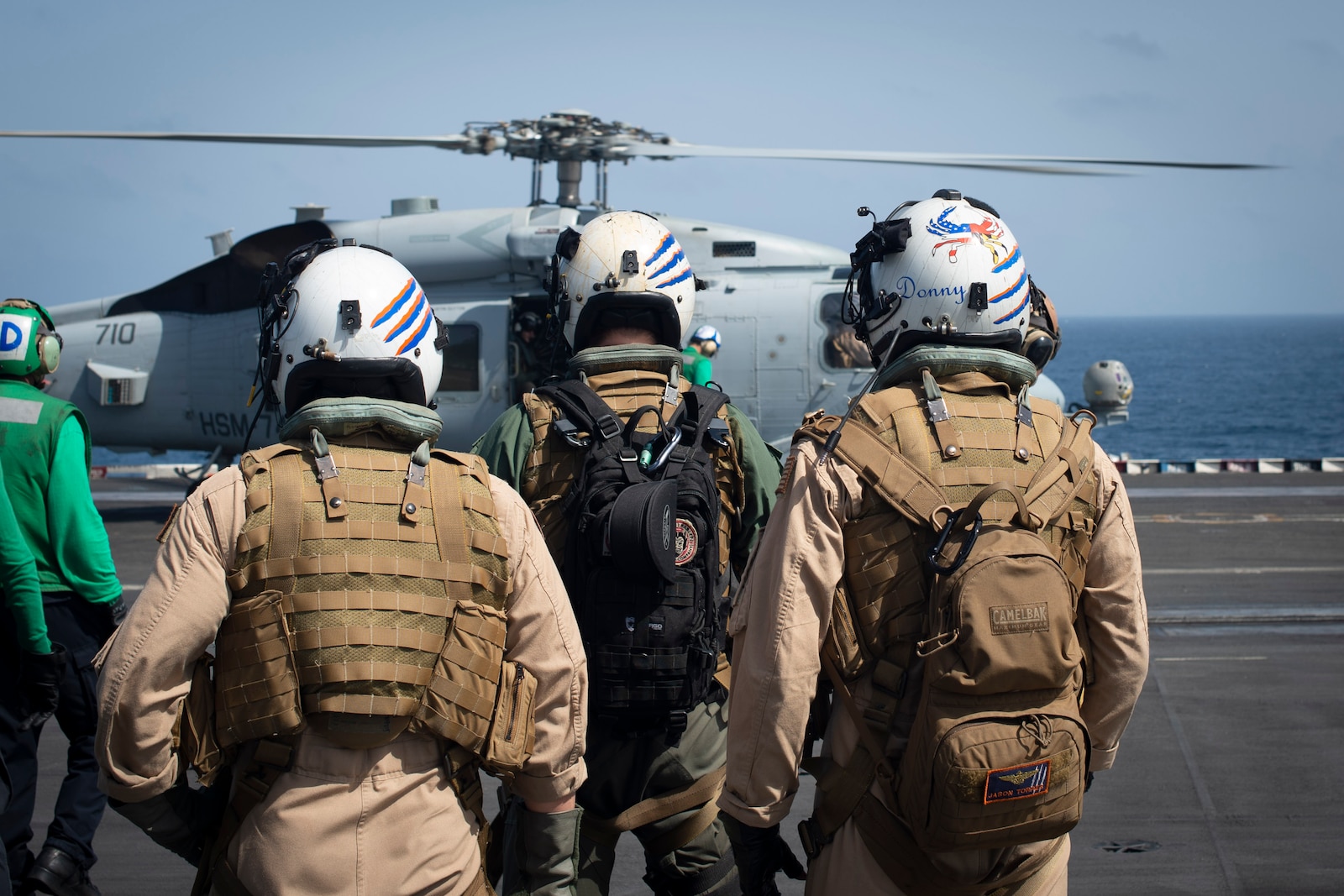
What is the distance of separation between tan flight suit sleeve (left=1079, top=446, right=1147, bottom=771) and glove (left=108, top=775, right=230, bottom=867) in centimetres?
200

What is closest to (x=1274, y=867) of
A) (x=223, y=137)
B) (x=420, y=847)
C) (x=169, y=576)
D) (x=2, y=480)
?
(x=420, y=847)

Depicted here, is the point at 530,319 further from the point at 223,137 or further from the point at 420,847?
the point at 420,847

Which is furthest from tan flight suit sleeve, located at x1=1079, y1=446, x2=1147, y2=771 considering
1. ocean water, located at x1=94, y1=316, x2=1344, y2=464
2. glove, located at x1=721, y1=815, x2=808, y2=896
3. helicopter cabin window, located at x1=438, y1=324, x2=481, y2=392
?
ocean water, located at x1=94, y1=316, x2=1344, y2=464

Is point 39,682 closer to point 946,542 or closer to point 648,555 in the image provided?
point 648,555

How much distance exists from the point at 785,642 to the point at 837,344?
28.4ft

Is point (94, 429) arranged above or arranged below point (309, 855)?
below

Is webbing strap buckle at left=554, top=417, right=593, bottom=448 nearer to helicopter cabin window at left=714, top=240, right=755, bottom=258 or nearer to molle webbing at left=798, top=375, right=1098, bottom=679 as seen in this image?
molle webbing at left=798, top=375, right=1098, bottom=679

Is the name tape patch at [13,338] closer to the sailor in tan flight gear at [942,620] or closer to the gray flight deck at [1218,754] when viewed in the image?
the gray flight deck at [1218,754]

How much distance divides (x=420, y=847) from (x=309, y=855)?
217mm

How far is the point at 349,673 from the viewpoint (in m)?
2.35

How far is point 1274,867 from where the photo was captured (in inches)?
194

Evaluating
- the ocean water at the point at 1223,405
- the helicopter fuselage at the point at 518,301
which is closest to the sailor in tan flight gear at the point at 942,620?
the helicopter fuselage at the point at 518,301

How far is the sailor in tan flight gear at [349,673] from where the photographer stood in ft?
7.61

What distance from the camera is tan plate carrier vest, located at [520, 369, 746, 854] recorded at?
3391mm
